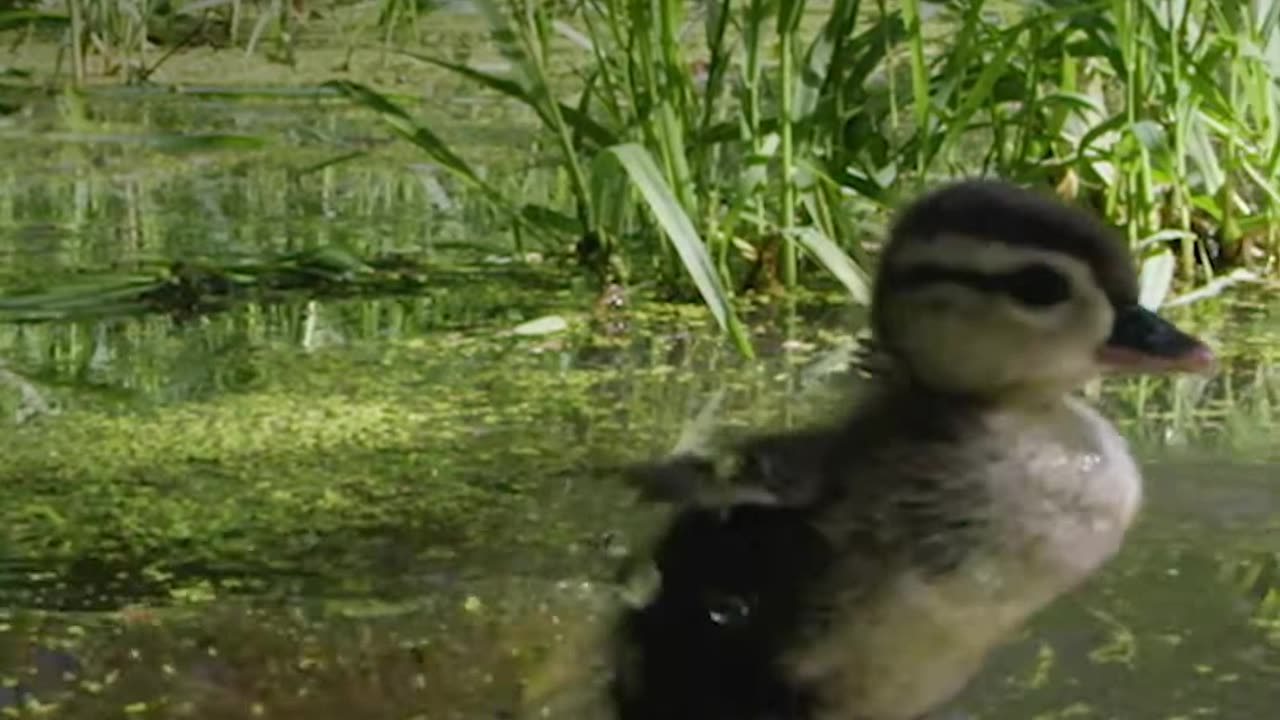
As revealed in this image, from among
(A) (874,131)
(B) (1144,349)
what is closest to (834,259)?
(A) (874,131)

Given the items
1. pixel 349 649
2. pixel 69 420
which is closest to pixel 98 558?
pixel 349 649

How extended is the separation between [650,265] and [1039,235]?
2.30m

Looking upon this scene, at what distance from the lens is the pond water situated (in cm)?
268

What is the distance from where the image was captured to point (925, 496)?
2176 millimetres

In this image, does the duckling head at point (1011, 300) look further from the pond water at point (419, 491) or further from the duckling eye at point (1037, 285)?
the pond water at point (419, 491)

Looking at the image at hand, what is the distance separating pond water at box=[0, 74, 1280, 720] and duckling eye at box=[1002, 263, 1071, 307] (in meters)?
0.39

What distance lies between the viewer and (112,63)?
746 centimetres

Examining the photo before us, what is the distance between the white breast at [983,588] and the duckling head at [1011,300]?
7 cm

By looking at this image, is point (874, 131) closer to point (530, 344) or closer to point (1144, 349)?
point (530, 344)

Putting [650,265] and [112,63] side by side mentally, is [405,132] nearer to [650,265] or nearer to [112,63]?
[650,265]

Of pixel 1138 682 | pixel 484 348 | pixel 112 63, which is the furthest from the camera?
pixel 112 63

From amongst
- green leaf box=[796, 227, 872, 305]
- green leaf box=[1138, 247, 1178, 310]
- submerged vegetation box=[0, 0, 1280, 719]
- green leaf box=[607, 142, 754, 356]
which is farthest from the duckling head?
green leaf box=[1138, 247, 1178, 310]

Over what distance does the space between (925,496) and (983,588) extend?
80 mm

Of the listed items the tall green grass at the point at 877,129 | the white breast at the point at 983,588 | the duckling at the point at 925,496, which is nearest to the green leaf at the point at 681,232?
the tall green grass at the point at 877,129
